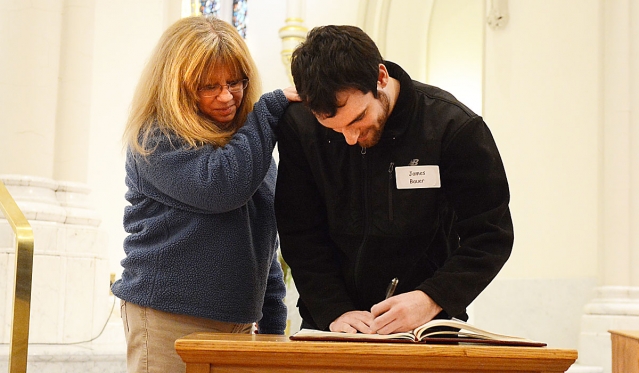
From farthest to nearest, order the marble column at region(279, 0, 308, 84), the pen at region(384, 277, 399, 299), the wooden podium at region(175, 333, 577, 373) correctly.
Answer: the marble column at region(279, 0, 308, 84) → the pen at region(384, 277, 399, 299) → the wooden podium at region(175, 333, 577, 373)

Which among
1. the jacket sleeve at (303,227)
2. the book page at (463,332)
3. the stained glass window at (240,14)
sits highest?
the stained glass window at (240,14)

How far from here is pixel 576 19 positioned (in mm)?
5688

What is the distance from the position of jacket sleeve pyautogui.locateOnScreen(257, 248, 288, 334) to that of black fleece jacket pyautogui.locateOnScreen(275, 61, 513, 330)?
0.28 meters

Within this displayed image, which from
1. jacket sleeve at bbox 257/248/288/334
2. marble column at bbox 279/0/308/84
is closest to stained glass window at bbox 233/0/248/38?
marble column at bbox 279/0/308/84

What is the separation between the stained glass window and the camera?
10.2 m

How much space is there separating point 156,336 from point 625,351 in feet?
7.25

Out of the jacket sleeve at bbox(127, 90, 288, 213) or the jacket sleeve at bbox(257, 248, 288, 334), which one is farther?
the jacket sleeve at bbox(257, 248, 288, 334)

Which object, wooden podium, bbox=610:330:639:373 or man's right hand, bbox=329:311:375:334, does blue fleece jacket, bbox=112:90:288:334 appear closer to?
man's right hand, bbox=329:311:375:334

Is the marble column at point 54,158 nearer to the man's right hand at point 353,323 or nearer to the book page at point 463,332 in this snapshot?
the man's right hand at point 353,323

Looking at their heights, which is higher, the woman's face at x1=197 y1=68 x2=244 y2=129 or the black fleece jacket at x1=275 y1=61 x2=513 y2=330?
the woman's face at x1=197 y1=68 x2=244 y2=129

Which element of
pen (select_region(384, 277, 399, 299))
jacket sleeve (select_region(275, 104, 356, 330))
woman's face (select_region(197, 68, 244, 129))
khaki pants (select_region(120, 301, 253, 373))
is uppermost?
woman's face (select_region(197, 68, 244, 129))

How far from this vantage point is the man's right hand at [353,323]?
1.97 meters

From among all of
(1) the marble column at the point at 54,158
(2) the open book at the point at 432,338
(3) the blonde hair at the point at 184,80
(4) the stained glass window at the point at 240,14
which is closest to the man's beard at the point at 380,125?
(3) the blonde hair at the point at 184,80

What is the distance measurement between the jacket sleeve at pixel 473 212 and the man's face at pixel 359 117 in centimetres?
19
